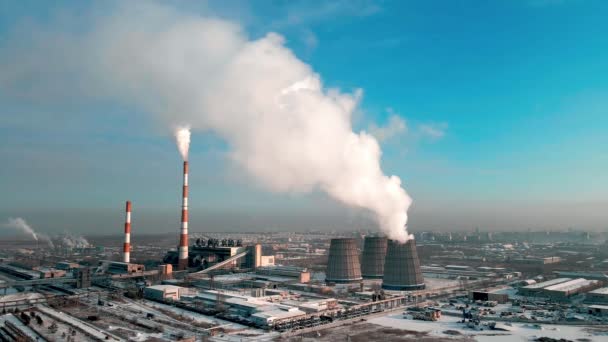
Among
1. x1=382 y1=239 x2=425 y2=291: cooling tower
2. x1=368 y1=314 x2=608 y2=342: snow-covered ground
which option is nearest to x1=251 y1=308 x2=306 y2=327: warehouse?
x1=368 y1=314 x2=608 y2=342: snow-covered ground

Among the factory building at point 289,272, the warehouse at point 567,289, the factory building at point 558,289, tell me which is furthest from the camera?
the factory building at point 289,272

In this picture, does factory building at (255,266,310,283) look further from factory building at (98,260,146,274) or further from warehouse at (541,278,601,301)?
warehouse at (541,278,601,301)

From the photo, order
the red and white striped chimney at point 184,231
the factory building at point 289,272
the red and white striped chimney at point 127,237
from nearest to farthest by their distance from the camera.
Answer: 1. the factory building at point 289,272
2. the red and white striped chimney at point 184,231
3. the red and white striped chimney at point 127,237

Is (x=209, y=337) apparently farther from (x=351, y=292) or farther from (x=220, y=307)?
(x=351, y=292)

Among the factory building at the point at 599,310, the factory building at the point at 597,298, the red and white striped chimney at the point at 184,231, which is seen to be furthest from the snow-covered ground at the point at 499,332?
the red and white striped chimney at the point at 184,231

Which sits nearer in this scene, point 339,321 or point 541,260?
point 339,321

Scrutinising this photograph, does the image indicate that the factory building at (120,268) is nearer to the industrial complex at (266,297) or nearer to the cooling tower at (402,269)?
the industrial complex at (266,297)

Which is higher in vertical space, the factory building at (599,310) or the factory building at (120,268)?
the factory building at (120,268)

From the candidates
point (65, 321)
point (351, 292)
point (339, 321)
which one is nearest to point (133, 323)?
point (65, 321)

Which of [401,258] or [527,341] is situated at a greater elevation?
[401,258]
